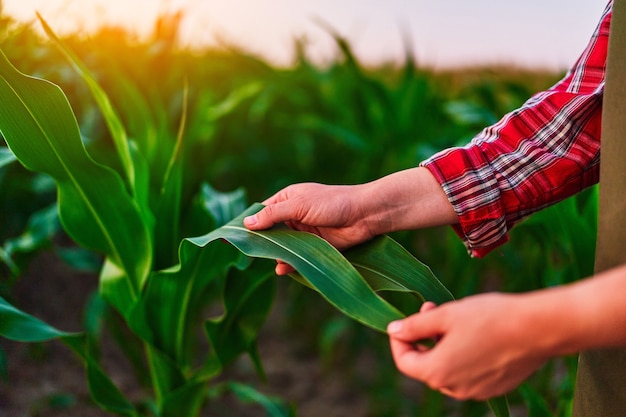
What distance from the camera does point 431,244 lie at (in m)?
2.04

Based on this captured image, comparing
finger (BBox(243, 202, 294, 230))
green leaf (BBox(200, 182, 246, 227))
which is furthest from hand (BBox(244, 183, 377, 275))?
green leaf (BBox(200, 182, 246, 227))

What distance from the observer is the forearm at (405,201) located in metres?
0.80

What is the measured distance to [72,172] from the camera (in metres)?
0.91

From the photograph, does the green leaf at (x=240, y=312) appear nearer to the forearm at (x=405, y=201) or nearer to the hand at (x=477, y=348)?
Answer: the forearm at (x=405, y=201)

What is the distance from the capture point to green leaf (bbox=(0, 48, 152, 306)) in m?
0.83

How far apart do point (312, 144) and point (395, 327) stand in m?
1.82

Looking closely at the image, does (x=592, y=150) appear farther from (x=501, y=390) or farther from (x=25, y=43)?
(x=25, y=43)

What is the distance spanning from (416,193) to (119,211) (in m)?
0.43

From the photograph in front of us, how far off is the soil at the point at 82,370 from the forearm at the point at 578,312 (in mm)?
1062

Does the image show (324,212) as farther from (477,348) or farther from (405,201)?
(477,348)

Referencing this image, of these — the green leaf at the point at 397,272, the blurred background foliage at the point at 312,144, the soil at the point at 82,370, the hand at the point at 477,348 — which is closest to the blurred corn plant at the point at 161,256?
the green leaf at the point at 397,272

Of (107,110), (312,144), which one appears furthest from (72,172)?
(312,144)

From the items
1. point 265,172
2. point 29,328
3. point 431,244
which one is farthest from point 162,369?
point 265,172

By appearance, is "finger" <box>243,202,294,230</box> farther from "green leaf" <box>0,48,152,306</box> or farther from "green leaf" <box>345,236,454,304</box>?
"green leaf" <box>0,48,152,306</box>
